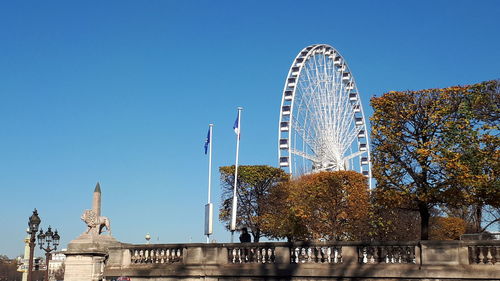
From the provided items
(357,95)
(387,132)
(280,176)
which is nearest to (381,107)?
(387,132)

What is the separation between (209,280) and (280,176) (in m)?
45.0

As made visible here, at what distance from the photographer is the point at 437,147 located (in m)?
33.8

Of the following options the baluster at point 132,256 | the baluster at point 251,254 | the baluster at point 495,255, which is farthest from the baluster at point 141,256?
the baluster at point 495,255

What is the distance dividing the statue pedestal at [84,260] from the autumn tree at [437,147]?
15853 mm

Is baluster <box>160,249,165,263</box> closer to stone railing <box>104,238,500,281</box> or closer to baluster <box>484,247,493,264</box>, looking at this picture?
stone railing <box>104,238,500,281</box>

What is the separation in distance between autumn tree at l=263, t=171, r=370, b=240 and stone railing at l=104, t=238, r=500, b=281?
33567mm

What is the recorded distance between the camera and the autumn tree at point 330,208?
55531 mm

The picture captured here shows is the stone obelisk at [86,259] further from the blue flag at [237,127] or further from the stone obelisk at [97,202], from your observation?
the blue flag at [237,127]

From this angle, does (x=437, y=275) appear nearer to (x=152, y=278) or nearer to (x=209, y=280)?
(x=209, y=280)

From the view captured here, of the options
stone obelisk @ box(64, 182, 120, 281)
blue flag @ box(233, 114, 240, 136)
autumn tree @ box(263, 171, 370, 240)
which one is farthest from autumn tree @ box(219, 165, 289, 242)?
stone obelisk @ box(64, 182, 120, 281)

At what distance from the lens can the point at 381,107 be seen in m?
36.3

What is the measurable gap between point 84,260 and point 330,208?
3404 cm

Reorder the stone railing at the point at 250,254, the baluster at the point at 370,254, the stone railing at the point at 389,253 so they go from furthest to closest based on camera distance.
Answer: the stone railing at the point at 250,254 → the baluster at the point at 370,254 → the stone railing at the point at 389,253

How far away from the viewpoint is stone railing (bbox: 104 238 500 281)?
1941cm
